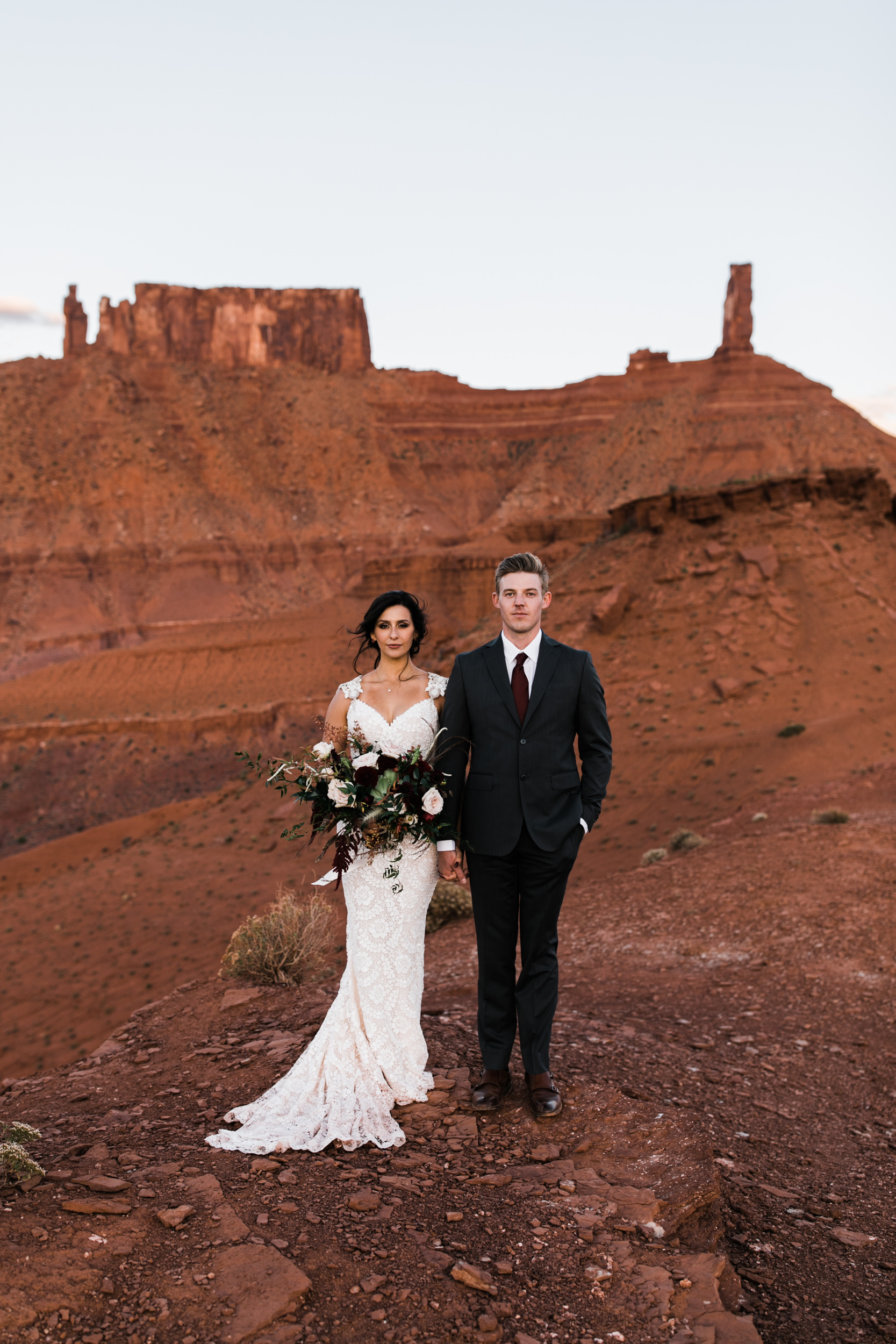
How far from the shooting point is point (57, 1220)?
300 cm

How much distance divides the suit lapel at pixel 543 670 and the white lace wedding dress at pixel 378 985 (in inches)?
19.1

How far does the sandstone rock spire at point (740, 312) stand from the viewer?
8269cm

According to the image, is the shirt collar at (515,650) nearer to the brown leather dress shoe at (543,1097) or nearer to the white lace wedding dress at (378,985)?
the white lace wedding dress at (378,985)

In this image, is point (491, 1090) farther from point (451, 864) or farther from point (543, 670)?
point (543, 670)

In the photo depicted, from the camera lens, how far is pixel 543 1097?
160 inches

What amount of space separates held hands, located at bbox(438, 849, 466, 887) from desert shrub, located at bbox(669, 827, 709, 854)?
8126mm

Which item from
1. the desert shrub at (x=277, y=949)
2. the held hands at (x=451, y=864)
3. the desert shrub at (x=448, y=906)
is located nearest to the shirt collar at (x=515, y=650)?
the held hands at (x=451, y=864)

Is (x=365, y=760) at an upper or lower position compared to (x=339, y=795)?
upper

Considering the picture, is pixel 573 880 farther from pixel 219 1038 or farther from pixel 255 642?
pixel 255 642

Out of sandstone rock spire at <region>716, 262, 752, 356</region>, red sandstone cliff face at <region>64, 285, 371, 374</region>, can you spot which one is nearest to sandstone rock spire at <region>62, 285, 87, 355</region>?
red sandstone cliff face at <region>64, 285, 371, 374</region>

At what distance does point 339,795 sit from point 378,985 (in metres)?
1.00

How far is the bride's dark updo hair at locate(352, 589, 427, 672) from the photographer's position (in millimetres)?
4277

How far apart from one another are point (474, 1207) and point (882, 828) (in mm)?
8489

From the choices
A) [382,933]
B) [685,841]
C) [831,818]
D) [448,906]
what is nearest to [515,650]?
[382,933]
